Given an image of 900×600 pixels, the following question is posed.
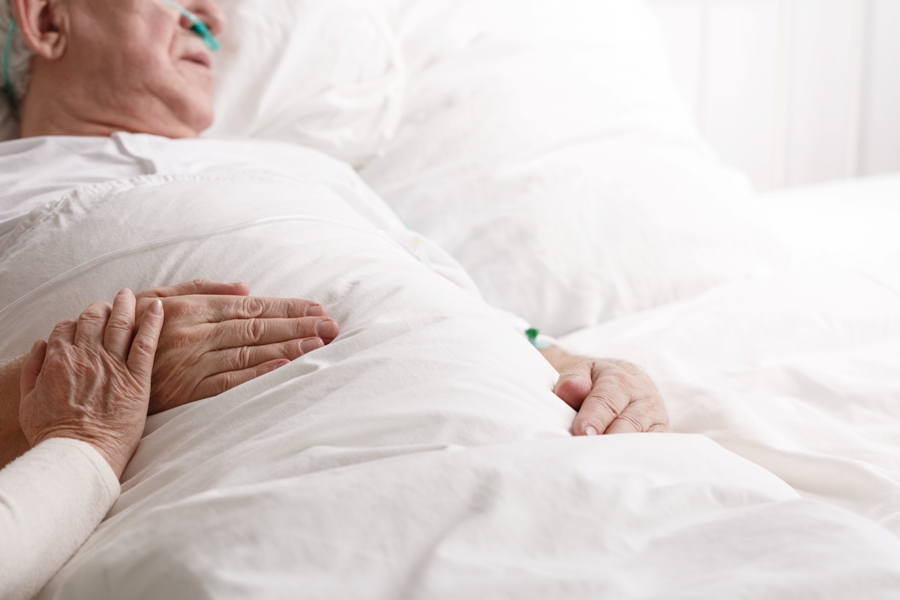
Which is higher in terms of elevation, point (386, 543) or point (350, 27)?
point (350, 27)

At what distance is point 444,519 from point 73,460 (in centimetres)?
31

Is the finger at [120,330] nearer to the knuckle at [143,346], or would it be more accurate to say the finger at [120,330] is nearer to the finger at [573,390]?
the knuckle at [143,346]

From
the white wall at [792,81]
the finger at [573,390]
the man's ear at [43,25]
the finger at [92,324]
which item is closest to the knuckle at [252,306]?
the finger at [92,324]

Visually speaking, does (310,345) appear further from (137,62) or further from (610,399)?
(137,62)

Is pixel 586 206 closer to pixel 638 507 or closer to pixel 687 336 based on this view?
pixel 687 336

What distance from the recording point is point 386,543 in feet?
1.54

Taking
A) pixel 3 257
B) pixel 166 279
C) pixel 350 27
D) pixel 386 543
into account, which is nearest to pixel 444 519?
pixel 386 543

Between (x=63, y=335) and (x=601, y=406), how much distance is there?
19.0 inches

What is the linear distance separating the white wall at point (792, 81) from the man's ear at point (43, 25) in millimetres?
1573

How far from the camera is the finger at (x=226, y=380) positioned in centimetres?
67

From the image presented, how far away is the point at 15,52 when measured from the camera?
44.8 inches

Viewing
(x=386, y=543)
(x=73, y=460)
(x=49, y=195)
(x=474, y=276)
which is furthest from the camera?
(x=474, y=276)

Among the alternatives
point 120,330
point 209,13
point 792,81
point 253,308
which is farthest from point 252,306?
point 792,81

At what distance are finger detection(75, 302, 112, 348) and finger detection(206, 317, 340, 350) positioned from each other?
0.30ft
